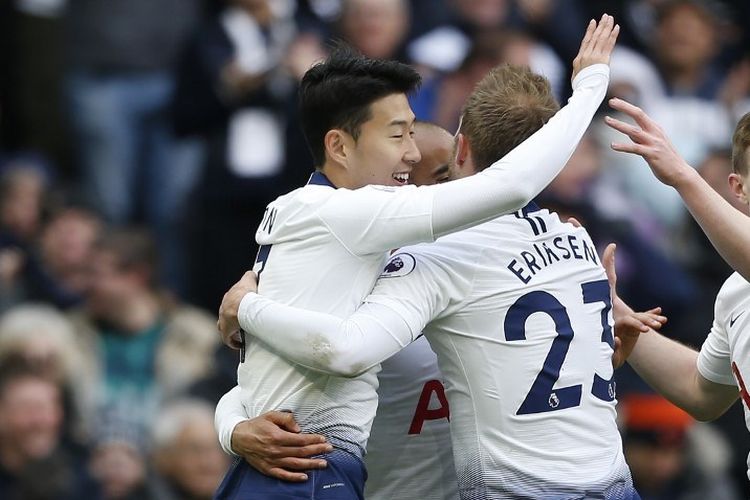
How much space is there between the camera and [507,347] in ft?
16.3

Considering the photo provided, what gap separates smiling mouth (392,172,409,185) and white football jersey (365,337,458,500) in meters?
0.60

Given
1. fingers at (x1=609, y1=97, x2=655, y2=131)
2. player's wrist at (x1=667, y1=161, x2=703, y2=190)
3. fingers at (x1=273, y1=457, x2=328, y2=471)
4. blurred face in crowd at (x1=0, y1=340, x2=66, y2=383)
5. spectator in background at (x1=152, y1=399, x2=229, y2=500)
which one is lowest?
spectator in background at (x1=152, y1=399, x2=229, y2=500)

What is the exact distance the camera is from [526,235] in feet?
16.6

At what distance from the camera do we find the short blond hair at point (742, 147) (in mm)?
5008

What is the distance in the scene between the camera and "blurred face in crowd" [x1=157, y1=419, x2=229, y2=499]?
28.7 ft

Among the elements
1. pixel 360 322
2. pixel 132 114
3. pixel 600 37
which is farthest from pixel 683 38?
pixel 360 322

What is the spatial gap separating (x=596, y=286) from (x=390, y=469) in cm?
92

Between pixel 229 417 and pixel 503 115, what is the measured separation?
1.24 metres

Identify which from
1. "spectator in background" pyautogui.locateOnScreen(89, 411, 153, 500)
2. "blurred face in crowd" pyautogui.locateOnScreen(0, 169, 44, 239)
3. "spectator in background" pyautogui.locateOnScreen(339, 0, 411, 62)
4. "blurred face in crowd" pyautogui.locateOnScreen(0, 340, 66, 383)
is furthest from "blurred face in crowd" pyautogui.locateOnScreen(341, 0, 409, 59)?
"spectator in background" pyautogui.locateOnScreen(89, 411, 153, 500)

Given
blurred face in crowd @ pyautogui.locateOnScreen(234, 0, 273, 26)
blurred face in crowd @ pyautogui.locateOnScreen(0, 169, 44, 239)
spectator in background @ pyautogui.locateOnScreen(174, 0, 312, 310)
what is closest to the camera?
spectator in background @ pyautogui.locateOnScreen(174, 0, 312, 310)

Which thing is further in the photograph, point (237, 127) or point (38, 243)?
point (38, 243)

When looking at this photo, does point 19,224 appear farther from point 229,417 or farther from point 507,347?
point 507,347

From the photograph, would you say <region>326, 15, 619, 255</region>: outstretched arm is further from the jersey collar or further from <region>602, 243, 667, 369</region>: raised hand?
<region>602, 243, 667, 369</region>: raised hand

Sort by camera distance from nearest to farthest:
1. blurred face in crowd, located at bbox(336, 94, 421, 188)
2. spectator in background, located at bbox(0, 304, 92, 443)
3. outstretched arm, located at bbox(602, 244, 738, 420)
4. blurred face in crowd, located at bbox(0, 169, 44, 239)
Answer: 1. blurred face in crowd, located at bbox(336, 94, 421, 188)
2. outstretched arm, located at bbox(602, 244, 738, 420)
3. spectator in background, located at bbox(0, 304, 92, 443)
4. blurred face in crowd, located at bbox(0, 169, 44, 239)
